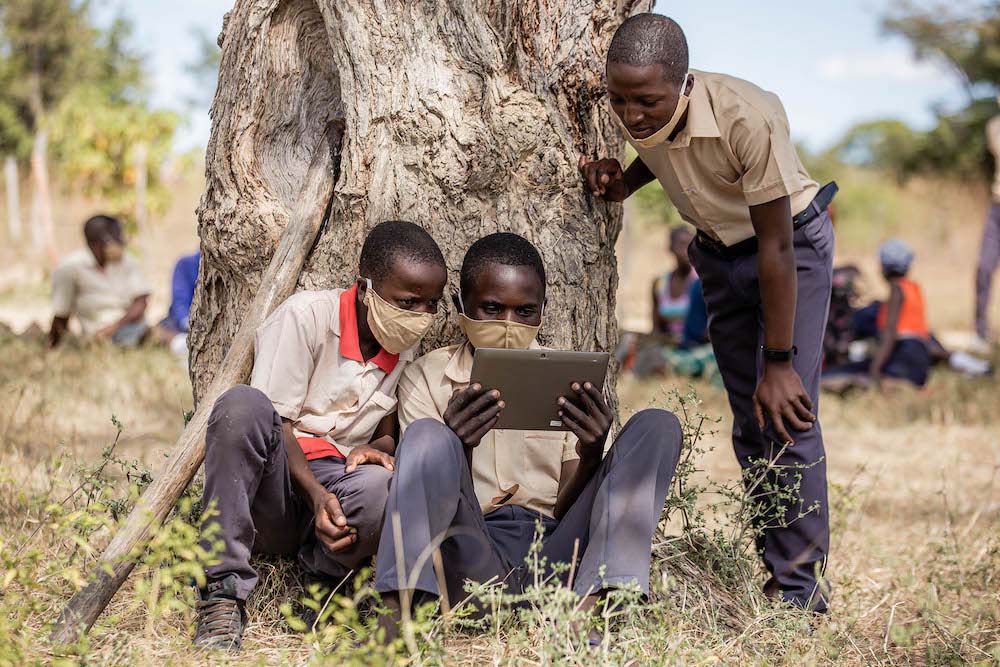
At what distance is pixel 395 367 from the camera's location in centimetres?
342

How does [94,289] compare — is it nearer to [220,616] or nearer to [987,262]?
[220,616]

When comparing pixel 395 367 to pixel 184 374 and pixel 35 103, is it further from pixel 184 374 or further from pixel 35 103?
pixel 35 103

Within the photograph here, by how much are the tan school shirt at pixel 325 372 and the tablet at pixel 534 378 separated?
49 cm

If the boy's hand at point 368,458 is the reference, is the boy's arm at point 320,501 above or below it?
below

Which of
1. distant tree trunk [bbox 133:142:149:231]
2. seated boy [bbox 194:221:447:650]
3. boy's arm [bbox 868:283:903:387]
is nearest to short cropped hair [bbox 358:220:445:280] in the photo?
seated boy [bbox 194:221:447:650]

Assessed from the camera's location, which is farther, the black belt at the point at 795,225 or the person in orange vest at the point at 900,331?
the person in orange vest at the point at 900,331

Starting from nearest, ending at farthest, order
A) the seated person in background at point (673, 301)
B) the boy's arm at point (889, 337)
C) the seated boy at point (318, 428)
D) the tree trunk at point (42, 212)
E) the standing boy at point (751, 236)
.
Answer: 1. the seated boy at point (318, 428)
2. the standing boy at point (751, 236)
3. the boy's arm at point (889, 337)
4. the seated person in background at point (673, 301)
5. the tree trunk at point (42, 212)

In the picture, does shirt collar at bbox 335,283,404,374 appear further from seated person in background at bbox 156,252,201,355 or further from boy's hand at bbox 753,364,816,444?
seated person in background at bbox 156,252,201,355

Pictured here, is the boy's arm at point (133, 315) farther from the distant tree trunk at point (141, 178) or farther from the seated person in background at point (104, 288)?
the distant tree trunk at point (141, 178)

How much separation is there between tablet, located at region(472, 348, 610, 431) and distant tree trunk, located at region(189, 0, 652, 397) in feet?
2.08

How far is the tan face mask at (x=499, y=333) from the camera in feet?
10.6

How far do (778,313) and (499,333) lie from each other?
Answer: 0.90 meters

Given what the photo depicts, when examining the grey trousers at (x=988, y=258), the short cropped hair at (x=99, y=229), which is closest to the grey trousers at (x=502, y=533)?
the short cropped hair at (x=99, y=229)

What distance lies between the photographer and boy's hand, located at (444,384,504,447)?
2996mm
